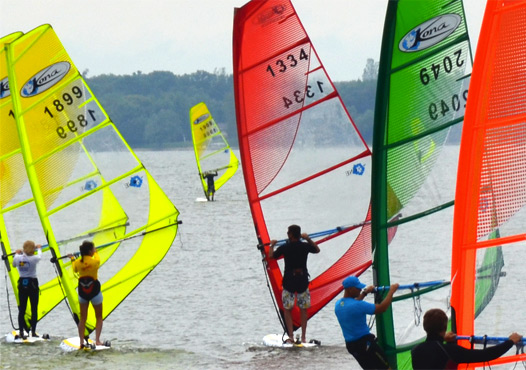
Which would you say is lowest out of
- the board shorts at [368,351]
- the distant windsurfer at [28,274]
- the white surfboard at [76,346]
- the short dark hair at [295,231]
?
the board shorts at [368,351]

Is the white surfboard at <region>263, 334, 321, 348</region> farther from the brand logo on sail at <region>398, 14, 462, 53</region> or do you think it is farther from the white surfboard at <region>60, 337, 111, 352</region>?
the brand logo on sail at <region>398, 14, 462, 53</region>

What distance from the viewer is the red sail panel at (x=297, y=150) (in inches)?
484

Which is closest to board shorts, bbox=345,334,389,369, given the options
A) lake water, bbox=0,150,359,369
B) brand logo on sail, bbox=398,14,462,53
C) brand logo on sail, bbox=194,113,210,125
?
brand logo on sail, bbox=398,14,462,53

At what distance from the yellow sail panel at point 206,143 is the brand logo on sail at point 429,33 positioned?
32.5 meters

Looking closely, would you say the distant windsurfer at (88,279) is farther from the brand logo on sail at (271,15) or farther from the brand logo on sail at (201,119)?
the brand logo on sail at (201,119)

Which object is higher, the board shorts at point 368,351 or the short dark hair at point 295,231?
the short dark hair at point 295,231

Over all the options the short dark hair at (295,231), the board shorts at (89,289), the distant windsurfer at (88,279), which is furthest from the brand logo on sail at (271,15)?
the board shorts at (89,289)

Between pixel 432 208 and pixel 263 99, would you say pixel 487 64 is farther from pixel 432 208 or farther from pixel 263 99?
pixel 263 99

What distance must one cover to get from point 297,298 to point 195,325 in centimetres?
402

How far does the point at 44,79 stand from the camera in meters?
12.6

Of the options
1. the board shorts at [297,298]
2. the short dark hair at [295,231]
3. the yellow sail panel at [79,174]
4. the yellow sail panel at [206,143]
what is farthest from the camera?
the yellow sail panel at [206,143]

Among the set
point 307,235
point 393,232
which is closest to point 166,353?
point 307,235

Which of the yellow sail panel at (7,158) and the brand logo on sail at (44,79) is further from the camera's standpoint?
the yellow sail panel at (7,158)

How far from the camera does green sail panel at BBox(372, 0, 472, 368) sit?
8.48m
